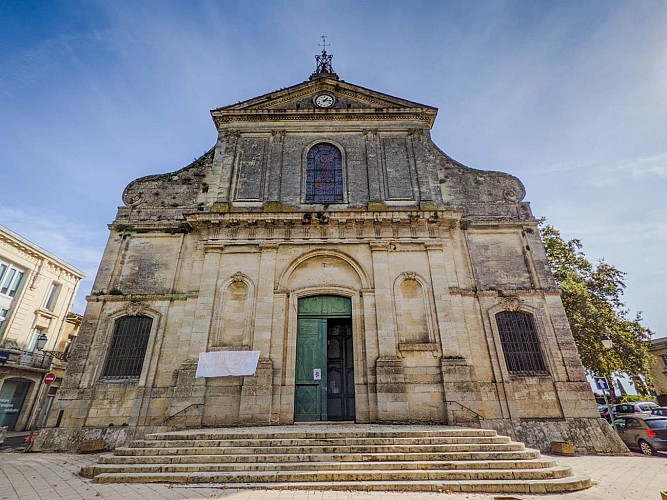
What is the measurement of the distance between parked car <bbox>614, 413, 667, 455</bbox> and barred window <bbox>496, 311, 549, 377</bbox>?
3699 millimetres

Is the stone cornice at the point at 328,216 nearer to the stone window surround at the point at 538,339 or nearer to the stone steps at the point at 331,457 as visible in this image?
the stone window surround at the point at 538,339

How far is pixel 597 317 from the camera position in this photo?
55.3 ft

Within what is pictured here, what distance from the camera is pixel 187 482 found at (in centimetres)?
601

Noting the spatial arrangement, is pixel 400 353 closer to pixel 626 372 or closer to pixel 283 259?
pixel 283 259

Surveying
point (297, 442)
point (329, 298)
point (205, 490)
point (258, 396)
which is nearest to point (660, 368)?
point (329, 298)

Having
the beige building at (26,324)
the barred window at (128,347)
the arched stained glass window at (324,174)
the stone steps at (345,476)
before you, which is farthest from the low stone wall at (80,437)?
the beige building at (26,324)

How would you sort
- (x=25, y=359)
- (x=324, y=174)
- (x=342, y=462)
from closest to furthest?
(x=342, y=462)
(x=324, y=174)
(x=25, y=359)

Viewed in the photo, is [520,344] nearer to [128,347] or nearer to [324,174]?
[324,174]

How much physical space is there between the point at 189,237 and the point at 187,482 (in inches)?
337

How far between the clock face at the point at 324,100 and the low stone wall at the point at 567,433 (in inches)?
526

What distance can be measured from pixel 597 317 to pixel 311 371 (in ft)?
48.5

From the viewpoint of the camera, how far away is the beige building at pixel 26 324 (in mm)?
19797

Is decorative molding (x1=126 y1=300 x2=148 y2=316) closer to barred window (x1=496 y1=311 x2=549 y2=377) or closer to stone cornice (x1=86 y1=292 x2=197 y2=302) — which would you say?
stone cornice (x1=86 y1=292 x2=197 y2=302)

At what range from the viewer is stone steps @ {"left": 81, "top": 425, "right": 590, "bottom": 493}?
5.87 meters
